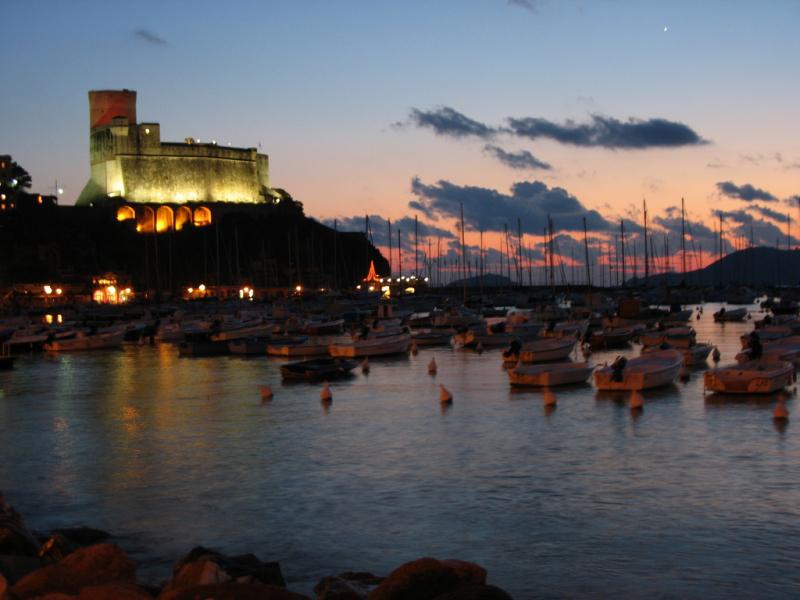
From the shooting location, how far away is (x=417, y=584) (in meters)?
7.92

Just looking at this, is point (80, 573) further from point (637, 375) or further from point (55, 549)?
point (637, 375)

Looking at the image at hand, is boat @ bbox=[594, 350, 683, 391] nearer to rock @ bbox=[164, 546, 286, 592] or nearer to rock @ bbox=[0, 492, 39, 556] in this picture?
rock @ bbox=[164, 546, 286, 592]

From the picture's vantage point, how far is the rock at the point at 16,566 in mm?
9344

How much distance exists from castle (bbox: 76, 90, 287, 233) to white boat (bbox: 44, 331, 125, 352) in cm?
5784

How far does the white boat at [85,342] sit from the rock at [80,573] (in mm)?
39776

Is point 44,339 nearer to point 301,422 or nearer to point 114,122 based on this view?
point 301,422


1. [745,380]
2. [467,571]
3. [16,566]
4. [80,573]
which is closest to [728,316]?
[745,380]

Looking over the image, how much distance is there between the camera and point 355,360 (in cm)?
3869

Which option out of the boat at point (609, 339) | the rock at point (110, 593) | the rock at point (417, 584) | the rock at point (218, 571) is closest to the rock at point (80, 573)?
the rock at point (218, 571)

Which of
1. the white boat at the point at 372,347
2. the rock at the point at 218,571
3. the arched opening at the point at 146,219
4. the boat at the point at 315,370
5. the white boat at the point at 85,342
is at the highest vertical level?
the arched opening at the point at 146,219

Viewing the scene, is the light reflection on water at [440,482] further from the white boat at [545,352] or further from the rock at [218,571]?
the white boat at [545,352]

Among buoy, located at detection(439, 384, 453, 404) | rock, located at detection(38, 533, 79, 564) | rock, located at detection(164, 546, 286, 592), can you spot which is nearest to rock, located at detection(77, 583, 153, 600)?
rock, located at detection(164, 546, 286, 592)

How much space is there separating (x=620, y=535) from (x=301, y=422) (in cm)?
1136

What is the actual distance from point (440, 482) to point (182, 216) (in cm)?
9653
